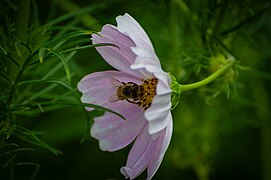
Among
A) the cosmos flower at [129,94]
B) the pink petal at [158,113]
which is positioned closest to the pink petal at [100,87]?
the cosmos flower at [129,94]

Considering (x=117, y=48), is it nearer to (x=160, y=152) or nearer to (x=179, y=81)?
(x=160, y=152)

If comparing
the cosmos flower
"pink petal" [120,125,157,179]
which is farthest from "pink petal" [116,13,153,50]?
"pink petal" [120,125,157,179]

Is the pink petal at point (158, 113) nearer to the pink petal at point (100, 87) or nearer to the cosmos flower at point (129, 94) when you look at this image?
the cosmos flower at point (129, 94)

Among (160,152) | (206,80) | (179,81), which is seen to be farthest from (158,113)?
(179,81)

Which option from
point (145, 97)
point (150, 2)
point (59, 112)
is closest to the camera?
point (145, 97)

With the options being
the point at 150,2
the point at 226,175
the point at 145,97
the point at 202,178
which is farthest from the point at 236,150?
the point at 145,97

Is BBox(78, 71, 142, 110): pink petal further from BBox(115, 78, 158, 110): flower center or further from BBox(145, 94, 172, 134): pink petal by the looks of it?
BBox(145, 94, 172, 134): pink petal

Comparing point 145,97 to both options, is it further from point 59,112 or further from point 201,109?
point 59,112
